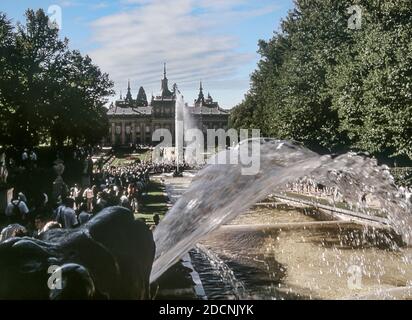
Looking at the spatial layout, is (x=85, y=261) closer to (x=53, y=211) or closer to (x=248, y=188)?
(x=248, y=188)

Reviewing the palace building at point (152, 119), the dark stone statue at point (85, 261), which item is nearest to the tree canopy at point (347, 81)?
the dark stone statue at point (85, 261)

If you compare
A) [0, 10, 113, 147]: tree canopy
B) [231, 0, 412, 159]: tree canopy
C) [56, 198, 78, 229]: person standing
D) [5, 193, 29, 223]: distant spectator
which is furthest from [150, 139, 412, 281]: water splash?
[0, 10, 113, 147]: tree canopy

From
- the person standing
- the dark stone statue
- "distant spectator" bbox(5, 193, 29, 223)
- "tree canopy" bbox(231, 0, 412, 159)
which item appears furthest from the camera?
"tree canopy" bbox(231, 0, 412, 159)

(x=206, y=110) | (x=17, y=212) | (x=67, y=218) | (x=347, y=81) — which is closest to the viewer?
(x=67, y=218)

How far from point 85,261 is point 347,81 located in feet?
94.6

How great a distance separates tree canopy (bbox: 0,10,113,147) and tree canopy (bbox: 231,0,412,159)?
67.9ft

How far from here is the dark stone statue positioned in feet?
18.8

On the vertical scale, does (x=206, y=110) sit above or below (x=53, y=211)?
above

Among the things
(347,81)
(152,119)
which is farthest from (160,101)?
(347,81)

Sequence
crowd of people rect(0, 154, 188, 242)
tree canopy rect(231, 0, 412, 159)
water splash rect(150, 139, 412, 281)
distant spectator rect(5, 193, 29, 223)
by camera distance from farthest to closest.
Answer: tree canopy rect(231, 0, 412, 159) → distant spectator rect(5, 193, 29, 223) → crowd of people rect(0, 154, 188, 242) → water splash rect(150, 139, 412, 281)

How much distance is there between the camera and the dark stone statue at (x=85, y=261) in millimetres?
5734

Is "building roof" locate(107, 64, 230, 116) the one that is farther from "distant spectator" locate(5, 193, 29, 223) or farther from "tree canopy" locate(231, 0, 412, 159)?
"distant spectator" locate(5, 193, 29, 223)

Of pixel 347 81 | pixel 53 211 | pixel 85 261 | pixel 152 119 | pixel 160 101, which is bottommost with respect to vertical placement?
pixel 53 211

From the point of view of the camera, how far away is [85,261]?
633 centimetres
